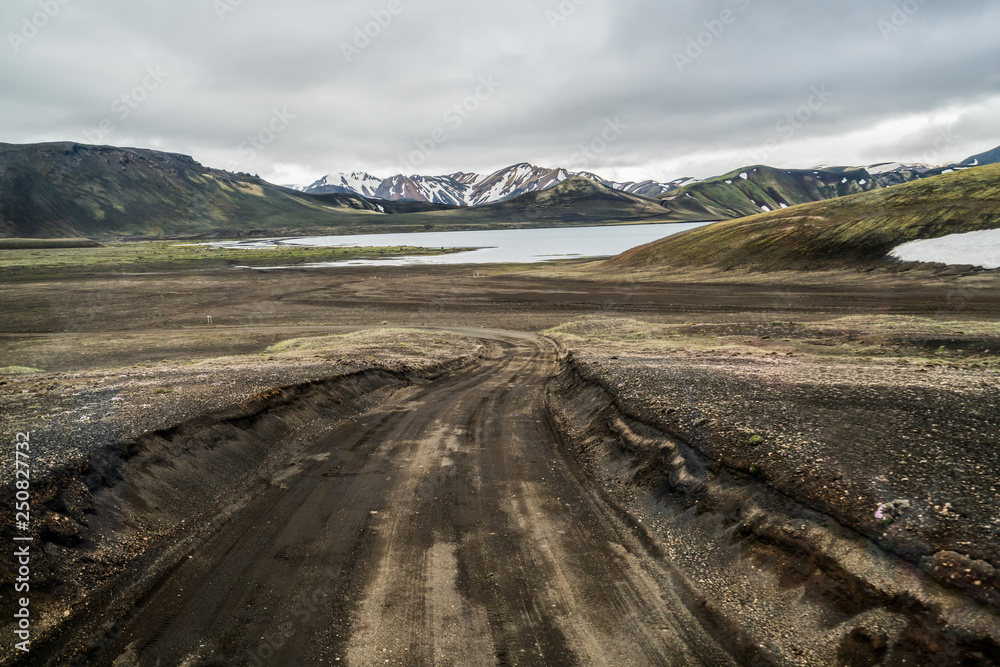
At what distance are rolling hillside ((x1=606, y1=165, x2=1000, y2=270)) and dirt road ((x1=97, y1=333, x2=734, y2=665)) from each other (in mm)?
58014

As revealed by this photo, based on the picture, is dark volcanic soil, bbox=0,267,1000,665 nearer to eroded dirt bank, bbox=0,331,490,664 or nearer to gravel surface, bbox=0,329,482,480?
eroded dirt bank, bbox=0,331,490,664

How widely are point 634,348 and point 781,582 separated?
17986mm

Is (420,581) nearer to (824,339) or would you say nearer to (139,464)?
(139,464)

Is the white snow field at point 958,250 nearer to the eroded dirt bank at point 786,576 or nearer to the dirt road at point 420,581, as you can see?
the eroded dirt bank at point 786,576

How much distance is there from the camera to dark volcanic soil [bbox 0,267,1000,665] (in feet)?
19.2

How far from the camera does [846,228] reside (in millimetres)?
59469

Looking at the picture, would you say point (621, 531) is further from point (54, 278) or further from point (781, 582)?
point (54, 278)

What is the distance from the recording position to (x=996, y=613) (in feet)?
16.7

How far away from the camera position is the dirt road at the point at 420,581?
5.85 m

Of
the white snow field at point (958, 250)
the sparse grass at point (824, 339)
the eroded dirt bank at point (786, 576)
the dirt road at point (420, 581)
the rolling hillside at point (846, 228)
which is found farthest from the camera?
the rolling hillside at point (846, 228)

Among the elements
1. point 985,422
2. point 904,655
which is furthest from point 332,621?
point 985,422

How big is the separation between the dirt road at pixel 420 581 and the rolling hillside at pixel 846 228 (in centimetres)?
5801

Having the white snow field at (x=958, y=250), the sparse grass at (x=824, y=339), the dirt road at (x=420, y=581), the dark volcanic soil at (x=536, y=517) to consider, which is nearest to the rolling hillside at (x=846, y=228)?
the white snow field at (x=958, y=250)

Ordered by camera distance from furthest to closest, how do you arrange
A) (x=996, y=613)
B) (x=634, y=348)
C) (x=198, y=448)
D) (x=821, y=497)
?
(x=634, y=348), (x=198, y=448), (x=821, y=497), (x=996, y=613)
